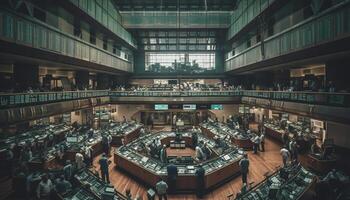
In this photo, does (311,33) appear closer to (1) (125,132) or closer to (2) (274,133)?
(2) (274,133)

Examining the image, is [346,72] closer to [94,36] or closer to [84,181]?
[84,181]

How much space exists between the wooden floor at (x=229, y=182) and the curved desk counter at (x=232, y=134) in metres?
0.80

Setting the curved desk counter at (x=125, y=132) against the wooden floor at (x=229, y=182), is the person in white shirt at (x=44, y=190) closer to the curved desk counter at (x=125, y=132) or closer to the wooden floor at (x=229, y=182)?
the wooden floor at (x=229, y=182)

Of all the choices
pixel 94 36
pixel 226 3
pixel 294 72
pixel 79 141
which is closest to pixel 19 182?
pixel 79 141

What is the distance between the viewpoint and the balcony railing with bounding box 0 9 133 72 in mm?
10172

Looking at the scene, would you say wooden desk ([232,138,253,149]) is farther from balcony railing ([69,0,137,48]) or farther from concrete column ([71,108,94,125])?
concrete column ([71,108,94,125])

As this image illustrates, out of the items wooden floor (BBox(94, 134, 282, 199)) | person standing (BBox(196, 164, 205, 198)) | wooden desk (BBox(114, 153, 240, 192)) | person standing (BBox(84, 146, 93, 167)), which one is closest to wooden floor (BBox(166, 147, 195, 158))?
wooden floor (BBox(94, 134, 282, 199))

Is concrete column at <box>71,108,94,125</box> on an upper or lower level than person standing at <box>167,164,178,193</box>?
upper

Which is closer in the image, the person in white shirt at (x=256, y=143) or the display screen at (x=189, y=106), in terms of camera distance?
the person in white shirt at (x=256, y=143)

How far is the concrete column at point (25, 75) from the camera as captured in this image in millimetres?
14966

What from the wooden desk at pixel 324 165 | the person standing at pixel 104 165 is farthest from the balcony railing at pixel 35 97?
the wooden desk at pixel 324 165

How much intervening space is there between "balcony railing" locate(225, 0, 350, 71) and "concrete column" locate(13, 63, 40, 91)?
15624 millimetres

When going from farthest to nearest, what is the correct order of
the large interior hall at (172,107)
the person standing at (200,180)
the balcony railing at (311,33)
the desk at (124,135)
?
the desk at (124,135)
the balcony railing at (311,33)
the person standing at (200,180)
the large interior hall at (172,107)

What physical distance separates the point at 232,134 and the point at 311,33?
8.60 metres
